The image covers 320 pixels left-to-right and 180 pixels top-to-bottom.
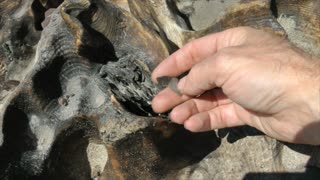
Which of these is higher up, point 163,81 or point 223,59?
point 223,59

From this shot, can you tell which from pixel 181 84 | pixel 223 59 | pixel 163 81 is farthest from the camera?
pixel 163 81

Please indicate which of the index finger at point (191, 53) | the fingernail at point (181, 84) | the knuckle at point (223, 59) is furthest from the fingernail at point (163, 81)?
the knuckle at point (223, 59)

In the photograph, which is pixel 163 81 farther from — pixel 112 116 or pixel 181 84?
pixel 112 116

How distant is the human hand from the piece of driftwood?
0.23m

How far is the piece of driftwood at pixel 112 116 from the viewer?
9.19 feet

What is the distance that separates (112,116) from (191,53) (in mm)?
575

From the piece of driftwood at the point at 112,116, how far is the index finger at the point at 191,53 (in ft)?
0.82

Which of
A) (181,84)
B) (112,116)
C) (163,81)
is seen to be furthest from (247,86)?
(112,116)

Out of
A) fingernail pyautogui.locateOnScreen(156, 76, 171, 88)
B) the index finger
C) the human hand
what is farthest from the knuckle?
fingernail pyautogui.locateOnScreen(156, 76, 171, 88)

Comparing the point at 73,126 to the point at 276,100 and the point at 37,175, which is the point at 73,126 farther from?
the point at 276,100

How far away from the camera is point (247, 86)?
228 cm

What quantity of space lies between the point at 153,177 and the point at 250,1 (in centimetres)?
125

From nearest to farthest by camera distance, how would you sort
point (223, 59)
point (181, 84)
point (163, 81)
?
point (223, 59) < point (181, 84) < point (163, 81)

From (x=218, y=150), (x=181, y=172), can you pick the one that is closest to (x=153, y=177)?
(x=181, y=172)
